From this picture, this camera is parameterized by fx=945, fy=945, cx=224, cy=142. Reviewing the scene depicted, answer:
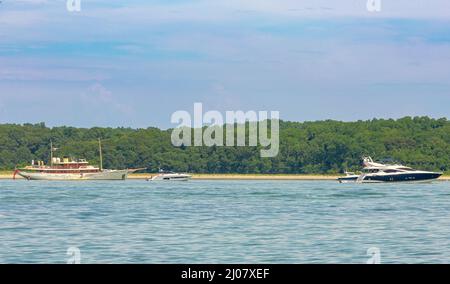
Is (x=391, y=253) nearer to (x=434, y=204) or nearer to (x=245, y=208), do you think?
(x=245, y=208)

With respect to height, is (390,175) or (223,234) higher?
(223,234)

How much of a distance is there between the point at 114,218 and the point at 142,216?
10.2ft

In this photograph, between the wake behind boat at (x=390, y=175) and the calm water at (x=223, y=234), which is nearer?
the calm water at (x=223, y=234)

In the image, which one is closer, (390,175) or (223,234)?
(223,234)

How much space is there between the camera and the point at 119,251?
1734 inches

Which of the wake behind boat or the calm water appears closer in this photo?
the calm water

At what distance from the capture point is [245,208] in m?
82.4
